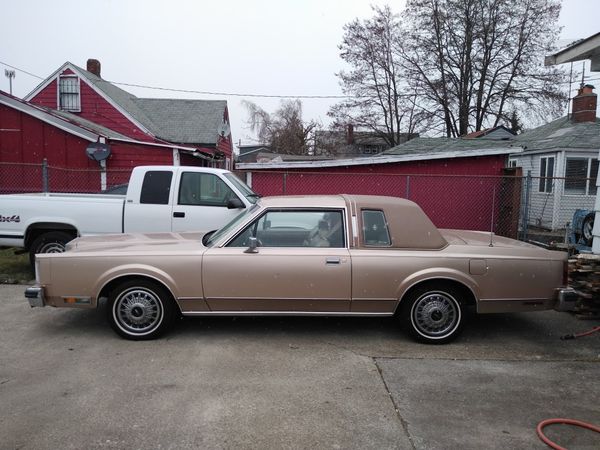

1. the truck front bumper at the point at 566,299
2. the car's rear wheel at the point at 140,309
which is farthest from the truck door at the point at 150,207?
the truck front bumper at the point at 566,299

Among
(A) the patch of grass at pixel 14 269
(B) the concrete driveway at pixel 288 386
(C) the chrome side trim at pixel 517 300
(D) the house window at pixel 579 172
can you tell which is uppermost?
(D) the house window at pixel 579 172

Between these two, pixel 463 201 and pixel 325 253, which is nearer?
pixel 325 253

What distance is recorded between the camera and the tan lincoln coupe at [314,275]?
4.73m

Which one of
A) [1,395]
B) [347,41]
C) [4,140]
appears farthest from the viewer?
[347,41]

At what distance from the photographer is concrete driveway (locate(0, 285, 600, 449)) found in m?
3.19

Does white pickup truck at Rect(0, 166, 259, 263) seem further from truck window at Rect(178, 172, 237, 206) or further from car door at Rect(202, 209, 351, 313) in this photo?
car door at Rect(202, 209, 351, 313)

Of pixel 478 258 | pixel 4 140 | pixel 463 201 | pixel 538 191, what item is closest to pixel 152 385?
pixel 478 258

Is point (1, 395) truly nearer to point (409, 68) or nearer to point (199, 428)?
point (199, 428)

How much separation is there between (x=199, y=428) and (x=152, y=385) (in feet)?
2.72

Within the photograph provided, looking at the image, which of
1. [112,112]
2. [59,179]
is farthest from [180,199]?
[112,112]

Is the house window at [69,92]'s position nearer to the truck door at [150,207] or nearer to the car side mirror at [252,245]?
the truck door at [150,207]

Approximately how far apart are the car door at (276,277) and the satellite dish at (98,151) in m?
11.7

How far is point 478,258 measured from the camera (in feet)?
15.8

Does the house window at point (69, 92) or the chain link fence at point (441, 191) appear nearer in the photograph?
the chain link fence at point (441, 191)
